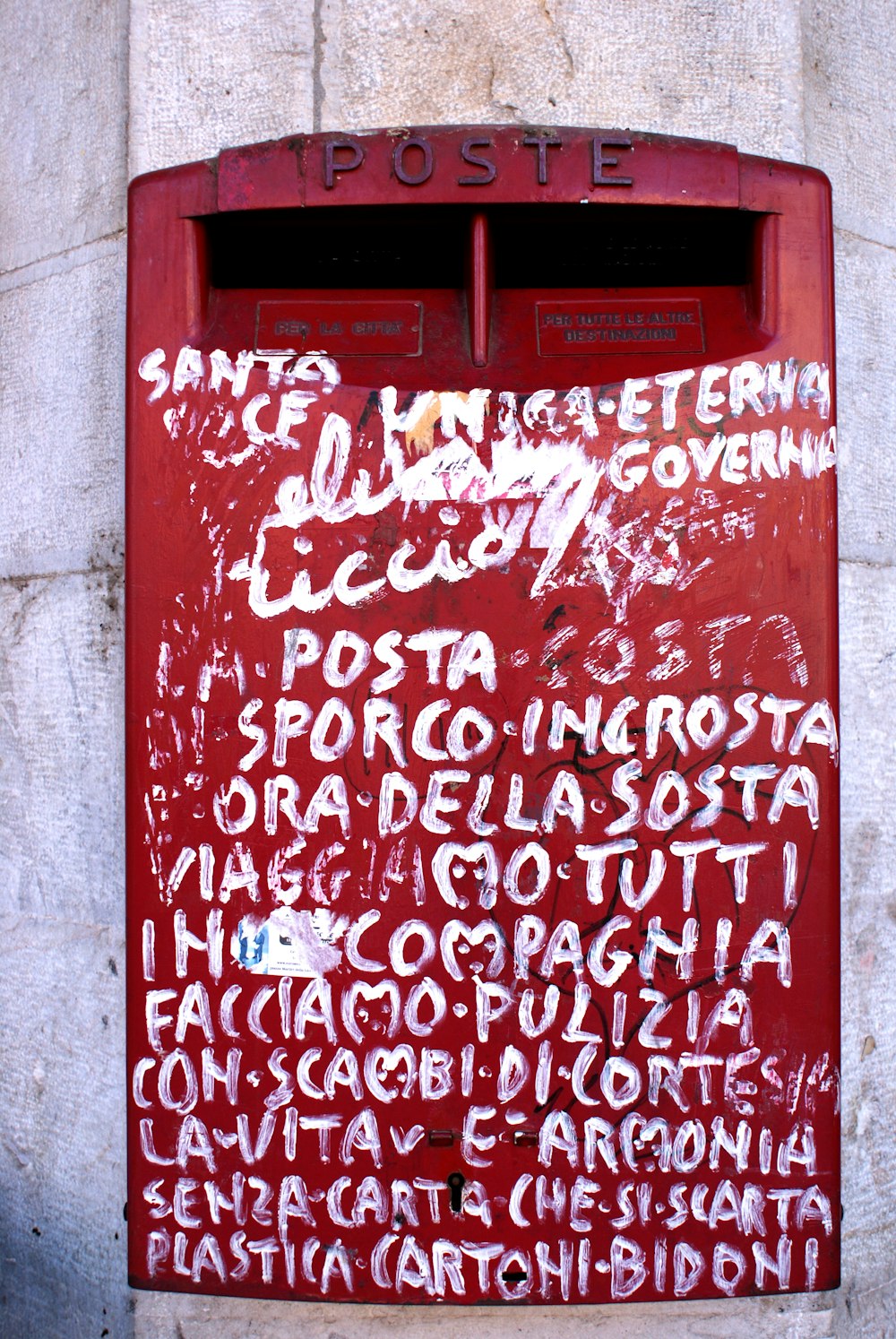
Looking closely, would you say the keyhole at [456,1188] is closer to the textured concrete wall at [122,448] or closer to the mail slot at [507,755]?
the mail slot at [507,755]

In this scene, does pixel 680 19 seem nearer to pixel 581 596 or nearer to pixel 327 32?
pixel 327 32

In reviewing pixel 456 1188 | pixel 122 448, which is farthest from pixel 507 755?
pixel 122 448

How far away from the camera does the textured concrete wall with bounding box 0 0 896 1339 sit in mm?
1642

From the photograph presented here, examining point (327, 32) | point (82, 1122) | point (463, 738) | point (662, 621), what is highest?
point (327, 32)

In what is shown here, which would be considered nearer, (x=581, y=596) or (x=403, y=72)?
(x=581, y=596)

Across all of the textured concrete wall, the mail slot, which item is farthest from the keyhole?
the textured concrete wall

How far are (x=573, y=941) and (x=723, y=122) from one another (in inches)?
56.5

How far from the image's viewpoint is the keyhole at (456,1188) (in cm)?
137

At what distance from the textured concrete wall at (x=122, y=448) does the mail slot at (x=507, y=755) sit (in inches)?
13.7

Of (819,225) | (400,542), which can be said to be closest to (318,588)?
(400,542)

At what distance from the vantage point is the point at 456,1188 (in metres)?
1.37

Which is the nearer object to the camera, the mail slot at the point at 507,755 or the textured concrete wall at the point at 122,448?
the mail slot at the point at 507,755

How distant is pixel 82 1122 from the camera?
174cm

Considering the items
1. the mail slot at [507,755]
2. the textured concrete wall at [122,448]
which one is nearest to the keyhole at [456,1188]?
the mail slot at [507,755]
